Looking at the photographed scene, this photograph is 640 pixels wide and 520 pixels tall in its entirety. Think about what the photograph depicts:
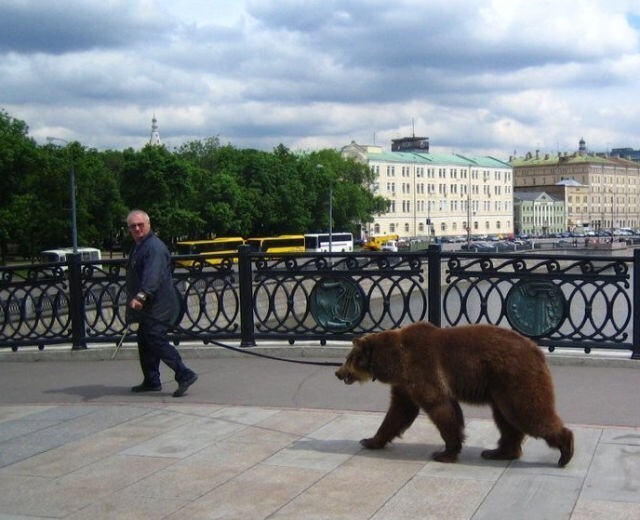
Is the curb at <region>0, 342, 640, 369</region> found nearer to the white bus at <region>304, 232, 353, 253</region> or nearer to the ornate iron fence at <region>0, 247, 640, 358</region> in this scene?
the ornate iron fence at <region>0, 247, 640, 358</region>

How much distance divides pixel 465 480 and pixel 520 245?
323 feet

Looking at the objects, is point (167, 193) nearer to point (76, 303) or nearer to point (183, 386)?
point (76, 303)

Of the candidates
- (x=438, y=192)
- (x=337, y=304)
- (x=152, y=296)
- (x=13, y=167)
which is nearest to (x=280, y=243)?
(x=13, y=167)

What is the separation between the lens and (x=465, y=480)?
4930 millimetres

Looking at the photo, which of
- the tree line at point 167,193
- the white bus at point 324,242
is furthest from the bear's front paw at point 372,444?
the white bus at point 324,242

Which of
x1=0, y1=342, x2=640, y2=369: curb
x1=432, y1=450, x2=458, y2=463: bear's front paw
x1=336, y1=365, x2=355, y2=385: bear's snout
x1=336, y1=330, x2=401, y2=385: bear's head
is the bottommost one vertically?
x1=432, y1=450, x2=458, y2=463: bear's front paw

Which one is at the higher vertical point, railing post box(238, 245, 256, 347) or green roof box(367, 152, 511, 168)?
green roof box(367, 152, 511, 168)

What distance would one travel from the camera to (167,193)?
6406 centimetres

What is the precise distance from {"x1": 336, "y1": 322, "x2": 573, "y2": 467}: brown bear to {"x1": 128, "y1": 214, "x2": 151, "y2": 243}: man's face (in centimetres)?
292

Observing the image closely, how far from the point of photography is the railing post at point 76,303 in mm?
10070

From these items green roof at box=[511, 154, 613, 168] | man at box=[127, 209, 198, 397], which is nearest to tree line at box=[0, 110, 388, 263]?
man at box=[127, 209, 198, 397]

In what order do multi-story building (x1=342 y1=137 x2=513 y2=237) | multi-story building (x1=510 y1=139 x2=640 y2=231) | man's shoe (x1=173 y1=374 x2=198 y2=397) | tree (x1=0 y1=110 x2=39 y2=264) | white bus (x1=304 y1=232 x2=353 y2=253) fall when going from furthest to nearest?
multi-story building (x1=510 y1=139 x2=640 y2=231), multi-story building (x1=342 y1=137 x2=513 y2=237), white bus (x1=304 y1=232 x2=353 y2=253), tree (x1=0 y1=110 x2=39 y2=264), man's shoe (x1=173 y1=374 x2=198 y2=397)

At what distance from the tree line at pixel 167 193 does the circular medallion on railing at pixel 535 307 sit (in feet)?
136

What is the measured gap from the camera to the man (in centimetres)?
737
